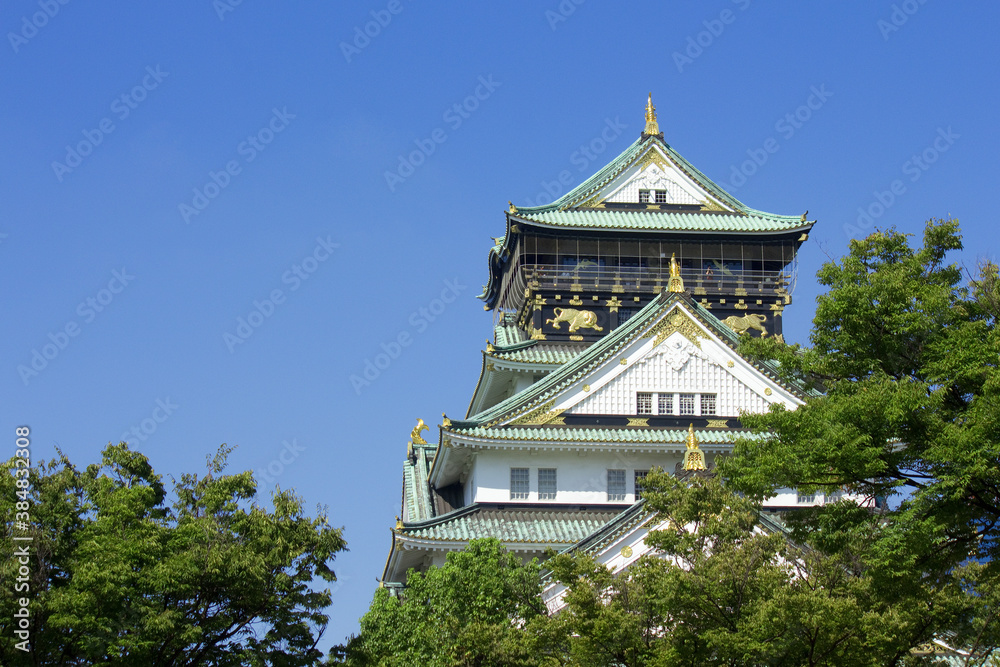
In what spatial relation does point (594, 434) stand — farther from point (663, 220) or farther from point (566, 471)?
point (663, 220)

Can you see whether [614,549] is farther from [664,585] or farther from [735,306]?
[735,306]

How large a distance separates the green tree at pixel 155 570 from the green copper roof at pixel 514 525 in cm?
848

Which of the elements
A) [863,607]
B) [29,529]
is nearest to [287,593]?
[29,529]

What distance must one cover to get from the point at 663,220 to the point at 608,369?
9.57m

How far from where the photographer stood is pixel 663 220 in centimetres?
4794

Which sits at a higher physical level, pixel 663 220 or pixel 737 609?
pixel 663 220

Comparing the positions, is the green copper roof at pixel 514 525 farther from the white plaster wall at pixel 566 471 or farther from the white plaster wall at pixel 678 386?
the white plaster wall at pixel 678 386

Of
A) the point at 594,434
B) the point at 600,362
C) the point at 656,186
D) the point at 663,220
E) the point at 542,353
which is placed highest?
the point at 656,186

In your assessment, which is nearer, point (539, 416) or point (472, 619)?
point (472, 619)

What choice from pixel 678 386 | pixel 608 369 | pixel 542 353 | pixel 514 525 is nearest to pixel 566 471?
pixel 514 525

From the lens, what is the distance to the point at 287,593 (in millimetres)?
28031

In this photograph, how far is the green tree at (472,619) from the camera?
24.2 m

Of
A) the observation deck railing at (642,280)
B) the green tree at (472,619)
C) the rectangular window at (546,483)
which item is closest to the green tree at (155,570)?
the green tree at (472,619)

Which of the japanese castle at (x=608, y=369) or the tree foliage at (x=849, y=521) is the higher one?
the japanese castle at (x=608, y=369)
